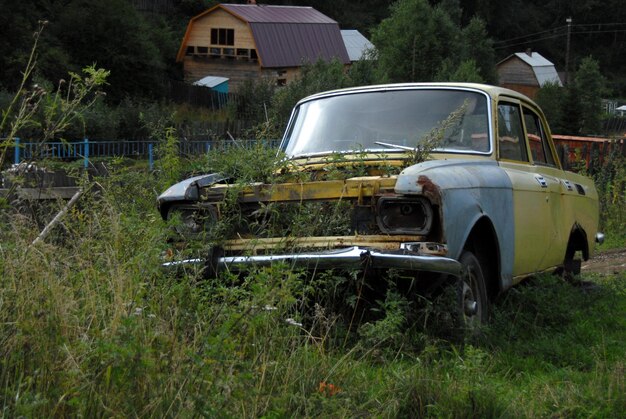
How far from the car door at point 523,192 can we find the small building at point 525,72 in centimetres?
8175

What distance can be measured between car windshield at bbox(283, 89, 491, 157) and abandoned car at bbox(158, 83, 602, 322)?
0.03 ft

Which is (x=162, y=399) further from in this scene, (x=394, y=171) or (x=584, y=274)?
(x=584, y=274)

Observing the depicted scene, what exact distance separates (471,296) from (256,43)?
2130 inches

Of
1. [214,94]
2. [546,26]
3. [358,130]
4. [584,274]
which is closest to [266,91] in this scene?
[214,94]

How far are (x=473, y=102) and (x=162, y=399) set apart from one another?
4.35 metres

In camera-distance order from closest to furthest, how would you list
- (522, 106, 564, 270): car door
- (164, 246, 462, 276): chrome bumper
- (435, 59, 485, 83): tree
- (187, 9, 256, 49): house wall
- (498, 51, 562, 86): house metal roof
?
(164, 246, 462, 276): chrome bumper → (522, 106, 564, 270): car door → (435, 59, 485, 83): tree → (187, 9, 256, 49): house wall → (498, 51, 562, 86): house metal roof

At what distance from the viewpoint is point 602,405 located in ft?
16.8

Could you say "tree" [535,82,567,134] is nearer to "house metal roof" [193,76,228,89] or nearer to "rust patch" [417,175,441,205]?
"house metal roof" [193,76,228,89]

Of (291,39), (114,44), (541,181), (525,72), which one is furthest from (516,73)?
(541,181)

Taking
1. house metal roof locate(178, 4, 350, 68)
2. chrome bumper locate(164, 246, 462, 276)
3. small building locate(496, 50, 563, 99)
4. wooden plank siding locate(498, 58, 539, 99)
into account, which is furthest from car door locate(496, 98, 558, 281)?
wooden plank siding locate(498, 58, 539, 99)

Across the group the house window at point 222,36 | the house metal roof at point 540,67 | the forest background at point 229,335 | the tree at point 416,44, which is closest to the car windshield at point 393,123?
the forest background at point 229,335

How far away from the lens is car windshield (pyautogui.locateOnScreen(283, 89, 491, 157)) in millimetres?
7387

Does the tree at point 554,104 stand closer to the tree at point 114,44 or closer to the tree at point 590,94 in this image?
the tree at point 590,94

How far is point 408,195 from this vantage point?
596cm
